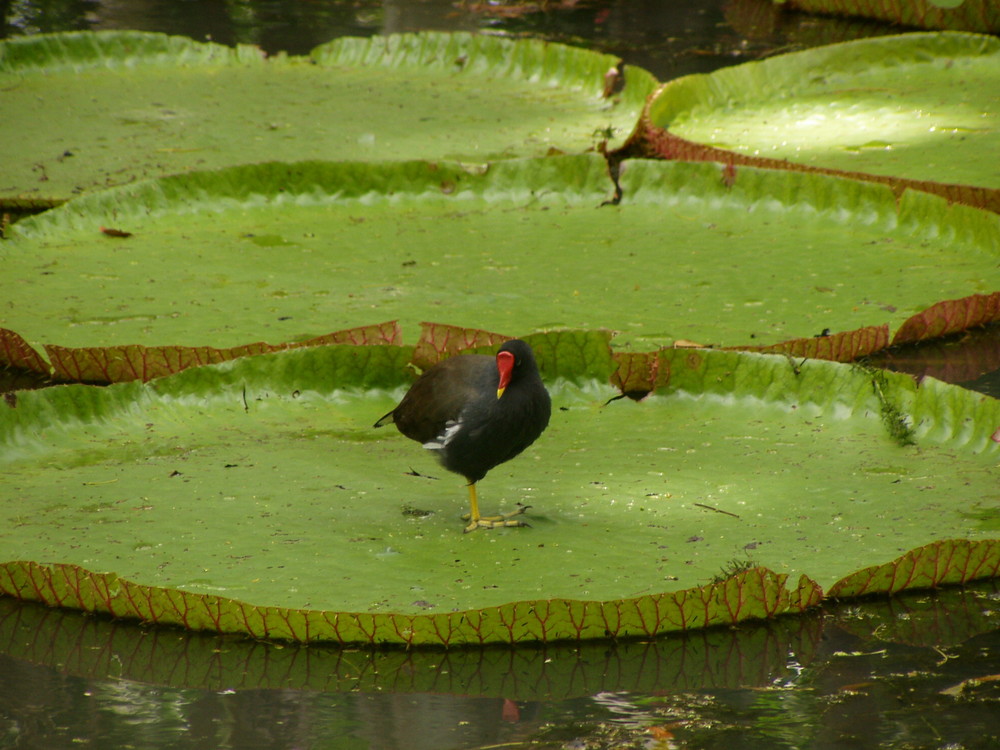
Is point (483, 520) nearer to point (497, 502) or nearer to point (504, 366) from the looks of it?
point (497, 502)

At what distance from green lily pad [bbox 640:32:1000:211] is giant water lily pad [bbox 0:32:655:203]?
0.33 m

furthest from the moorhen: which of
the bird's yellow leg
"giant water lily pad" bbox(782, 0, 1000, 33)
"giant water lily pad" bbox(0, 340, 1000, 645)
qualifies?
"giant water lily pad" bbox(782, 0, 1000, 33)

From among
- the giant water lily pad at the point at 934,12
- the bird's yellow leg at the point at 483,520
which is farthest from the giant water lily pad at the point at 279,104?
the bird's yellow leg at the point at 483,520

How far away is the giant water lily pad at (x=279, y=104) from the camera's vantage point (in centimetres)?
484

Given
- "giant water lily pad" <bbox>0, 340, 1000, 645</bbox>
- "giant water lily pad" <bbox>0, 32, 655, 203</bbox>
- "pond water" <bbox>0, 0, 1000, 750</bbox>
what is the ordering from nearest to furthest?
"pond water" <bbox>0, 0, 1000, 750</bbox> → "giant water lily pad" <bbox>0, 340, 1000, 645</bbox> → "giant water lily pad" <bbox>0, 32, 655, 203</bbox>

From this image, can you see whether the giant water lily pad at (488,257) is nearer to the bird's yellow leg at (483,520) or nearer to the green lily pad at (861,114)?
the green lily pad at (861,114)

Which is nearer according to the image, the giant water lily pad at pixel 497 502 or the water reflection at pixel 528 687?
the water reflection at pixel 528 687

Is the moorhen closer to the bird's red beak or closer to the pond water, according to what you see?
the bird's red beak

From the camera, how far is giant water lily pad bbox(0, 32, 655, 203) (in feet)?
15.9

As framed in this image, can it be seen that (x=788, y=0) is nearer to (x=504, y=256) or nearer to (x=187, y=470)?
(x=504, y=256)

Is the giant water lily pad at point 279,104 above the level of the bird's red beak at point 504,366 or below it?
above

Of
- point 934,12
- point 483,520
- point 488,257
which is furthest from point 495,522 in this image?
point 934,12

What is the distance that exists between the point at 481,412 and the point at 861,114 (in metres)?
3.41

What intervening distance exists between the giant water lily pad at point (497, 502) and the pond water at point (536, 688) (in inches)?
1.9
